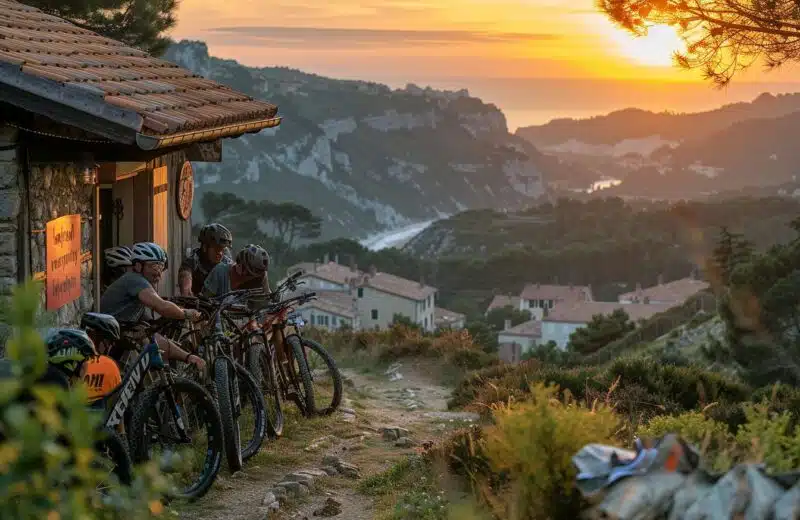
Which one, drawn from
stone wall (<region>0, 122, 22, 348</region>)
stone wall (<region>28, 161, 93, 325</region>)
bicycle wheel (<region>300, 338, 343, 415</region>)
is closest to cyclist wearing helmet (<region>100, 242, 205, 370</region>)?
stone wall (<region>28, 161, 93, 325</region>)

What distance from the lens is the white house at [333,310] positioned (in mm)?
71750

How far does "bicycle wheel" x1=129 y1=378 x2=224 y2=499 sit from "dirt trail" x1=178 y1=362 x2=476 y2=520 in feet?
0.57

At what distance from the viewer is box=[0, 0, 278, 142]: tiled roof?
6809mm

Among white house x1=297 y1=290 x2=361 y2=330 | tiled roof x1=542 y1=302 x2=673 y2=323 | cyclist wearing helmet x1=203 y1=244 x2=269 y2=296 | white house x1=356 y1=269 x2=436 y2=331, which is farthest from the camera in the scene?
white house x1=356 y1=269 x2=436 y2=331

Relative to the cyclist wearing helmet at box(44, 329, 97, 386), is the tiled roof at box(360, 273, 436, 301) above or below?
below

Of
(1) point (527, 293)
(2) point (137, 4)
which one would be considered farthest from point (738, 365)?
(1) point (527, 293)

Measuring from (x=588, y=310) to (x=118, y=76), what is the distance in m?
72.8

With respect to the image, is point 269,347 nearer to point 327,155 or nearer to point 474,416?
point 474,416

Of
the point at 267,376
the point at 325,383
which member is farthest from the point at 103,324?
the point at 325,383

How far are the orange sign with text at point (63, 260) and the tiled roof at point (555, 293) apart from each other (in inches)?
3199

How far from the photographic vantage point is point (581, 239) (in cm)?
10725

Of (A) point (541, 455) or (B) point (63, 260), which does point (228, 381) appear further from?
(A) point (541, 455)

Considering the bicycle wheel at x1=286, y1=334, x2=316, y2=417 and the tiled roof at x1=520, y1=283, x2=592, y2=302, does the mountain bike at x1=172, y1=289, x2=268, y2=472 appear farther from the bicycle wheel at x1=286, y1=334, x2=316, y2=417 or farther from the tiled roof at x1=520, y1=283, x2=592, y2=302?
the tiled roof at x1=520, y1=283, x2=592, y2=302

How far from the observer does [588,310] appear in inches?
3118
